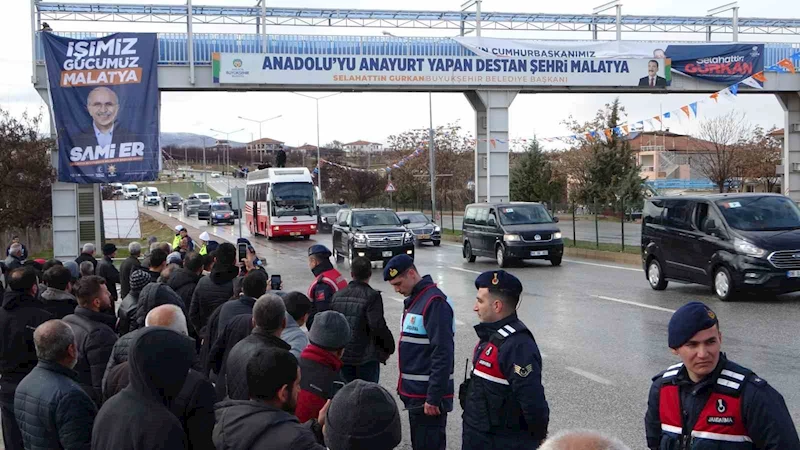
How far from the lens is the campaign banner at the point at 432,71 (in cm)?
2972

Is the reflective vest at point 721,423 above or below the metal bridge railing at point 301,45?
below

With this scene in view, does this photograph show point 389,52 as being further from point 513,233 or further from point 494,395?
point 494,395

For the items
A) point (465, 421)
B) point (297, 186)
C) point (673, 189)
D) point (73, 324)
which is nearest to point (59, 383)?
point (73, 324)

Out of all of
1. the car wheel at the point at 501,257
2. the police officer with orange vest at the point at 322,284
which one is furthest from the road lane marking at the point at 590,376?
the car wheel at the point at 501,257

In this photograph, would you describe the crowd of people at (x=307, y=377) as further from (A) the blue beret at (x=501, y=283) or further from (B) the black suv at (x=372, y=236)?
(B) the black suv at (x=372, y=236)

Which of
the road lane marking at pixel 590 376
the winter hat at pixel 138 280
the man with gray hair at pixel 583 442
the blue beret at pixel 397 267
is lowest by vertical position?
the road lane marking at pixel 590 376

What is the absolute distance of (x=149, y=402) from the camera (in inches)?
139

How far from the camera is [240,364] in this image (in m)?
4.72

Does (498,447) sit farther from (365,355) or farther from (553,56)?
(553,56)

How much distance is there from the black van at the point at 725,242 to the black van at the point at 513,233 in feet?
20.8

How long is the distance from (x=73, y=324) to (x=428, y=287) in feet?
8.53

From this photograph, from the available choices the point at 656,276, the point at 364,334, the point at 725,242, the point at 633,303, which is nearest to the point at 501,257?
the point at 656,276

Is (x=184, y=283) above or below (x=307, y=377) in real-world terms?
above

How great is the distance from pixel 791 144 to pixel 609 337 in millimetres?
25947
